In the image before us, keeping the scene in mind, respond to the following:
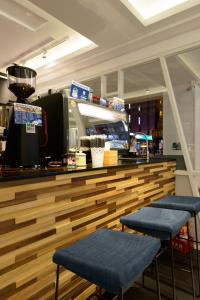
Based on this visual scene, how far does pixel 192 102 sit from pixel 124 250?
3652 mm

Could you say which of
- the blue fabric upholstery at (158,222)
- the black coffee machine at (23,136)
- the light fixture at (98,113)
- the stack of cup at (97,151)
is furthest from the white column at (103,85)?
the blue fabric upholstery at (158,222)

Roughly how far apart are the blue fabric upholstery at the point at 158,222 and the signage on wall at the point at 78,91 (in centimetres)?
144

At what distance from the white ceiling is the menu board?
4.98 feet

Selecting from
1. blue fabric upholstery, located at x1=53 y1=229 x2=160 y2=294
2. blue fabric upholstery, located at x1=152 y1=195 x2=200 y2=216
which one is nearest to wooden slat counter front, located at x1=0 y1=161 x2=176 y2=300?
blue fabric upholstery, located at x1=53 y1=229 x2=160 y2=294

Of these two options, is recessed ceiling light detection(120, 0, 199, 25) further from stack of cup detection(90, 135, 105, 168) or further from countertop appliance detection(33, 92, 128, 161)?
stack of cup detection(90, 135, 105, 168)

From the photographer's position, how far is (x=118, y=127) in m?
3.43

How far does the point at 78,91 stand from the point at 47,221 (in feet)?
5.22

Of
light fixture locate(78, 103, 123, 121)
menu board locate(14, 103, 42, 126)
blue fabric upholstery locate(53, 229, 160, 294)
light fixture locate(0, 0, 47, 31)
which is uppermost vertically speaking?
light fixture locate(0, 0, 47, 31)

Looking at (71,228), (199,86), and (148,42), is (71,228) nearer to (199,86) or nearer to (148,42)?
(148,42)

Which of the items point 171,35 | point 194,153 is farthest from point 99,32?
point 194,153

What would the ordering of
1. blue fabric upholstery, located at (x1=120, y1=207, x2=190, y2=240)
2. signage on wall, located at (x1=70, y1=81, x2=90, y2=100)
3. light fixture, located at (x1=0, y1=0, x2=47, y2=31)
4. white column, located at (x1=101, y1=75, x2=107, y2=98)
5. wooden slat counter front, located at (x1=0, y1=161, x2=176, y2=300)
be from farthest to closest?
white column, located at (x1=101, y1=75, x2=107, y2=98)
light fixture, located at (x1=0, y1=0, x2=47, y2=31)
signage on wall, located at (x1=70, y1=81, x2=90, y2=100)
blue fabric upholstery, located at (x1=120, y1=207, x2=190, y2=240)
wooden slat counter front, located at (x1=0, y1=161, x2=176, y2=300)

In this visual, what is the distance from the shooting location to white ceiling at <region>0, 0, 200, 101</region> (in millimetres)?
2566

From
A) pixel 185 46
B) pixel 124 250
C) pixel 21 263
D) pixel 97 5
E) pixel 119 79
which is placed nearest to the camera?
pixel 124 250

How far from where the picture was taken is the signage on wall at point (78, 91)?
8.10ft
